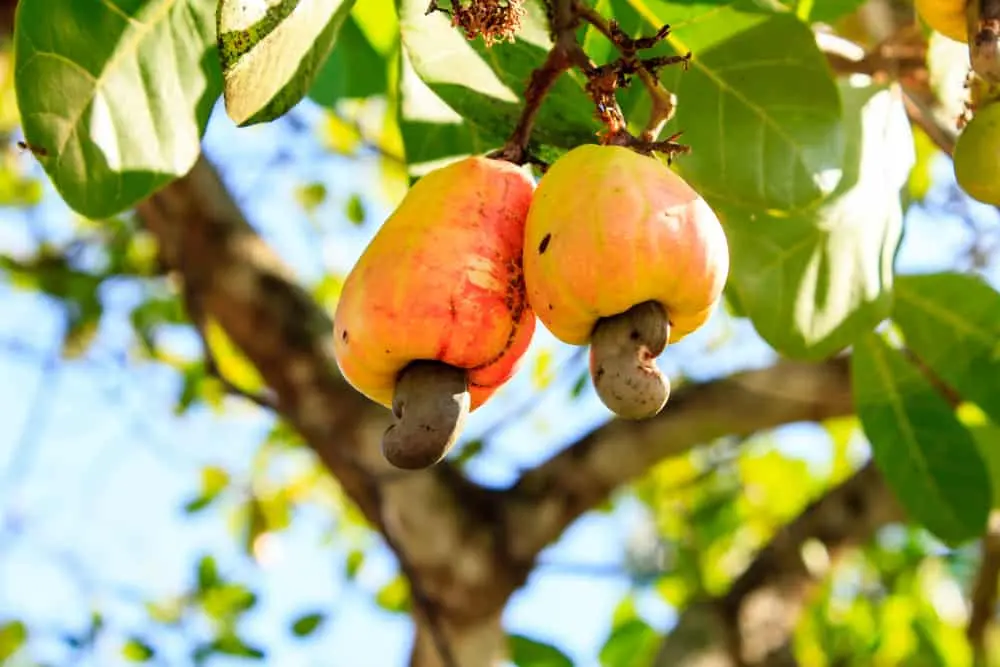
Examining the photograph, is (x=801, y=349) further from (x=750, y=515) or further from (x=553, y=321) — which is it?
(x=750, y=515)

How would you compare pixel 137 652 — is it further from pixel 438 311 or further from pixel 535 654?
pixel 438 311

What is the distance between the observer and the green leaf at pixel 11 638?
94.3 inches

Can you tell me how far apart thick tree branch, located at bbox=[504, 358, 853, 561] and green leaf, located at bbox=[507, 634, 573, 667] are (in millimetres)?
347

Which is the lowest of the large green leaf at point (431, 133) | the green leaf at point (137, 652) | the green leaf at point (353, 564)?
the green leaf at point (353, 564)

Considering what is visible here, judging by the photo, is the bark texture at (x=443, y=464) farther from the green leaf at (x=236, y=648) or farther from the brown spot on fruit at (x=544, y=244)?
the brown spot on fruit at (x=544, y=244)

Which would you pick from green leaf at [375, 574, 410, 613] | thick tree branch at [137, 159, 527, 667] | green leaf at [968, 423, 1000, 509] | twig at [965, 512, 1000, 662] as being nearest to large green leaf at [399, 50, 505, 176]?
green leaf at [968, 423, 1000, 509]

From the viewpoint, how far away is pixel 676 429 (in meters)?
2.33

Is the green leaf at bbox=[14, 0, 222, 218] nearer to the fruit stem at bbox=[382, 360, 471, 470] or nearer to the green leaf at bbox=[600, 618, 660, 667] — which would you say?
the fruit stem at bbox=[382, 360, 471, 470]

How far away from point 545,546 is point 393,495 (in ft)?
1.08

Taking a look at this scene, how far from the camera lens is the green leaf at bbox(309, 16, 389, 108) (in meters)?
1.46

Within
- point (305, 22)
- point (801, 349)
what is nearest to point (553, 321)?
point (305, 22)

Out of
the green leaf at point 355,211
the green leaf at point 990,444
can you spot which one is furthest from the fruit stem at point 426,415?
the green leaf at point 355,211

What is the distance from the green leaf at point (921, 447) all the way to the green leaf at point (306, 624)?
1194 mm

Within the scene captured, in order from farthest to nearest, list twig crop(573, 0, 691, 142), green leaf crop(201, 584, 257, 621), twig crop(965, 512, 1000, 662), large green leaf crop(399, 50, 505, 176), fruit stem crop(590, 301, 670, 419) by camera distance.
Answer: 1. twig crop(965, 512, 1000, 662)
2. green leaf crop(201, 584, 257, 621)
3. large green leaf crop(399, 50, 505, 176)
4. twig crop(573, 0, 691, 142)
5. fruit stem crop(590, 301, 670, 419)
